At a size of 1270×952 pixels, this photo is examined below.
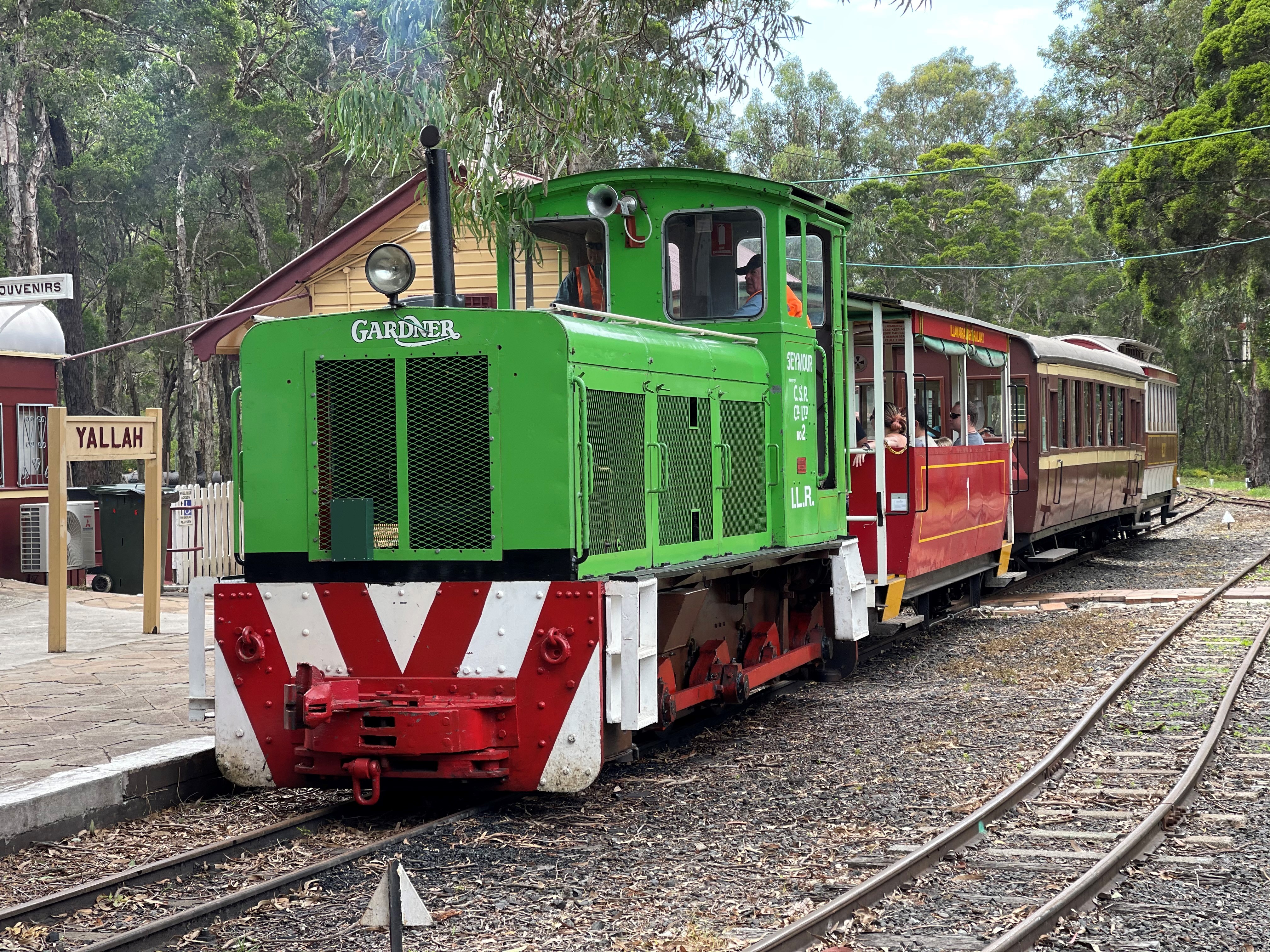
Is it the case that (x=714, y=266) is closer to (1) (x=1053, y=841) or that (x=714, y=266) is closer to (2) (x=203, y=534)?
(1) (x=1053, y=841)

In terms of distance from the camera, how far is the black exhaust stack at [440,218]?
20.5 ft

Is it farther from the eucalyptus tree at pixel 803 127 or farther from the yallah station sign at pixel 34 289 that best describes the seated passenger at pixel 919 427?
the eucalyptus tree at pixel 803 127

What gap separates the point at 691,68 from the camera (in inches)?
539

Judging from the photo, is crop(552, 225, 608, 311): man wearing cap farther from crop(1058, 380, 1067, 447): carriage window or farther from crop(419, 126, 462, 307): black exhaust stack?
crop(1058, 380, 1067, 447): carriage window

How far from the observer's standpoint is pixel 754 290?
7.35m

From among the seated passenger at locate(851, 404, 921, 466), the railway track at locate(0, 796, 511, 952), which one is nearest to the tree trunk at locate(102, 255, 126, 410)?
the seated passenger at locate(851, 404, 921, 466)

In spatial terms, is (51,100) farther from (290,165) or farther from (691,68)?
(691,68)

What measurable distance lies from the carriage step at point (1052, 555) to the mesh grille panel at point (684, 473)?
10.3m

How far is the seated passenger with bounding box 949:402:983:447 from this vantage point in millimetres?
12367

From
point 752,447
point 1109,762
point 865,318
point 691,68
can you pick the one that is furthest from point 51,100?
point 1109,762

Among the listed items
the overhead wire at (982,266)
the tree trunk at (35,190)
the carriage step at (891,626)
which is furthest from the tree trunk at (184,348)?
the carriage step at (891,626)

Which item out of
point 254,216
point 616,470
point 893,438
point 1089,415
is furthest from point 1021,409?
point 254,216

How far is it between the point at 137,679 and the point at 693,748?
382 centimetres

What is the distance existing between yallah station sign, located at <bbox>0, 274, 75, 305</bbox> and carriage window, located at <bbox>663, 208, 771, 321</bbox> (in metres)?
4.84
